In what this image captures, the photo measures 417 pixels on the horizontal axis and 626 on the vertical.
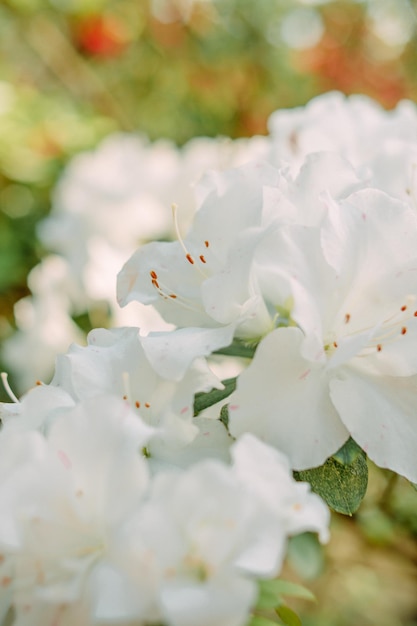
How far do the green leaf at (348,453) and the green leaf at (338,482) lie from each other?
1 centimetres

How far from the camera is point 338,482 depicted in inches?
23.3

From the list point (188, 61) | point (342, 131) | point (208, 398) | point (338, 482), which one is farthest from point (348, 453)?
point (188, 61)

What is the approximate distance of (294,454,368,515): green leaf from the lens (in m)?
0.58

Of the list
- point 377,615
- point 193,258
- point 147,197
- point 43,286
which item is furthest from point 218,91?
point 193,258

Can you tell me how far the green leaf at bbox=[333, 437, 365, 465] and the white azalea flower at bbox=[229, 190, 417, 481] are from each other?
1 centimetres

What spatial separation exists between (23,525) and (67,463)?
0.05 m

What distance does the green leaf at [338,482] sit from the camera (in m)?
0.58

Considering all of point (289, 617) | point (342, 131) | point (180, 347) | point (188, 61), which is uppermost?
point (188, 61)

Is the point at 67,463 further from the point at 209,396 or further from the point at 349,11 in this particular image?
the point at 349,11

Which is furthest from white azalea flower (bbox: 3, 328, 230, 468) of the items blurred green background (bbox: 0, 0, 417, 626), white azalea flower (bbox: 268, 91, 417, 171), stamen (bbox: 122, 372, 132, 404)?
blurred green background (bbox: 0, 0, 417, 626)

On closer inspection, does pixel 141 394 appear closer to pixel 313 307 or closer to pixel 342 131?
pixel 313 307

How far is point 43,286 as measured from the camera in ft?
5.40

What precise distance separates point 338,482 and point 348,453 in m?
0.03

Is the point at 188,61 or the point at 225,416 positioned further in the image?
the point at 188,61
